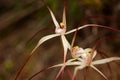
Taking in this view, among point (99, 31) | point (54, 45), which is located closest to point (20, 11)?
point (54, 45)

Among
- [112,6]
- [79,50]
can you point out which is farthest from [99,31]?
[79,50]

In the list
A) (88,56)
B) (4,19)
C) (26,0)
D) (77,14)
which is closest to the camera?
(88,56)

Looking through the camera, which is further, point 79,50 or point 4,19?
point 4,19

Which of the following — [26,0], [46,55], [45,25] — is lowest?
[46,55]

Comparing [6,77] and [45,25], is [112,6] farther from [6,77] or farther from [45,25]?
[6,77]

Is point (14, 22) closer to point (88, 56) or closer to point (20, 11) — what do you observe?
point (20, 11)

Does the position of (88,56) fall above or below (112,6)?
above

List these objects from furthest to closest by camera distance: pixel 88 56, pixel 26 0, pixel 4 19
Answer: pixel 4 19 → pixel 26 0 → pixel 88 56
